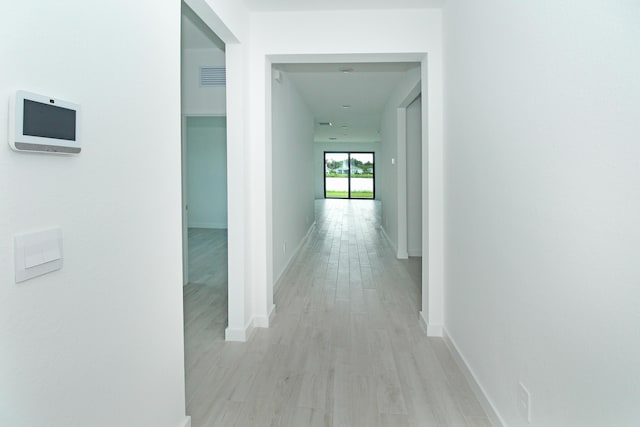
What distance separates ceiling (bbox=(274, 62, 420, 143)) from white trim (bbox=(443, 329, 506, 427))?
2.98 meters

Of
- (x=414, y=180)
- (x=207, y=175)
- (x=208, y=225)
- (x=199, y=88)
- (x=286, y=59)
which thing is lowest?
(x=208, y=225)

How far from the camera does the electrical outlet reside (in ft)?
5.49

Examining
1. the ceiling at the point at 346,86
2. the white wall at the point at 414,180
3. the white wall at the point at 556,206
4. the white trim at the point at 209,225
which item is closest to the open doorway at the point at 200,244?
the ceiling at the point at 346,86

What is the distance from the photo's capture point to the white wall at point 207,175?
9.71m

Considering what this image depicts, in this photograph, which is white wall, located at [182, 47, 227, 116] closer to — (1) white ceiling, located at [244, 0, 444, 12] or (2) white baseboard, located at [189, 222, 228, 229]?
(1) white ceiling, located at [244, 0, 444, 12]

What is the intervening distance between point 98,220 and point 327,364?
1960 mm

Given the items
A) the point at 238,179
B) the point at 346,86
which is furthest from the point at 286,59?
the point at 346,86

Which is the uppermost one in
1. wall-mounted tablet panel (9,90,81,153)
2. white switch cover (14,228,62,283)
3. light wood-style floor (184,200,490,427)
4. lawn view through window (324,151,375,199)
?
lawn view through window (324,151,375,199)

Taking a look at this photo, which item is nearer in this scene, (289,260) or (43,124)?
(43,124)

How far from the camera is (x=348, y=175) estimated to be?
18.8 metres

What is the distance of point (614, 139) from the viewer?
111cm

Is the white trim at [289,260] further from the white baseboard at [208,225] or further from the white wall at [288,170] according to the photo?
the white baseboard at [208,225]

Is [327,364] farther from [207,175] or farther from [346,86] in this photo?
[207,175]

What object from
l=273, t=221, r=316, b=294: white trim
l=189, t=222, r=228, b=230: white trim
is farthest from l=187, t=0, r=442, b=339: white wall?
l=189, t=222, r=228, b=230: white trim
